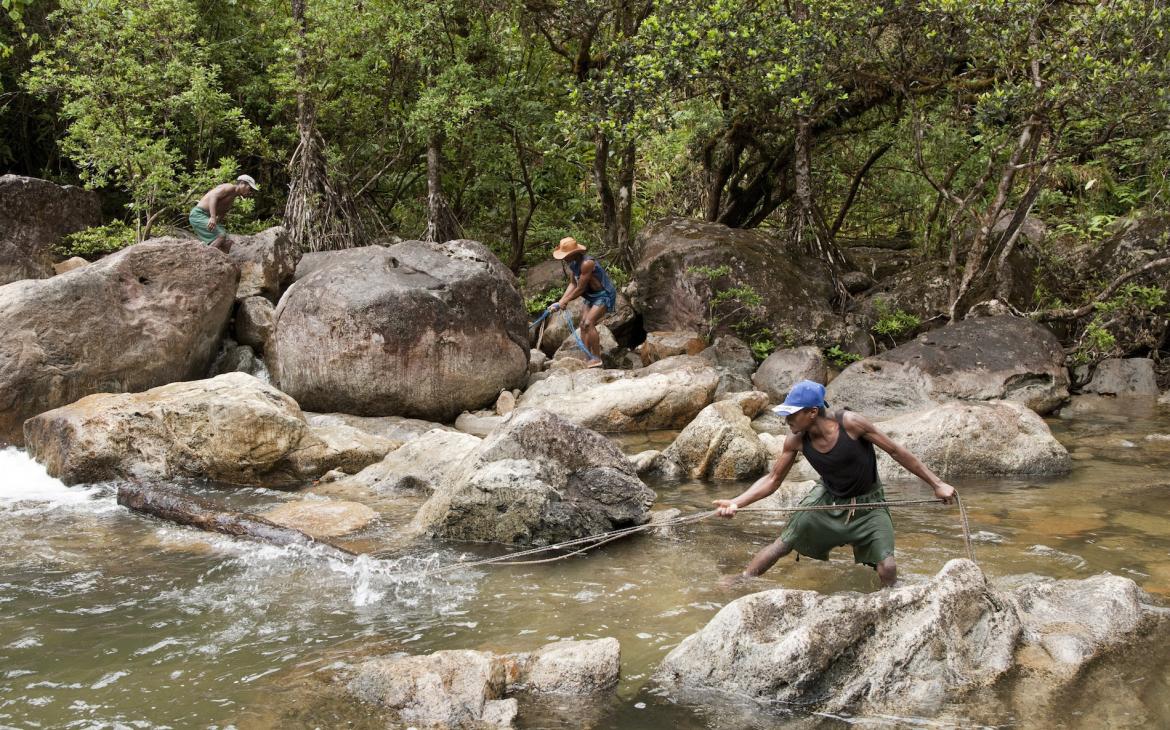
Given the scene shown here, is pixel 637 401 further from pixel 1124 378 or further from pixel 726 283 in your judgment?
pixel 1124 378

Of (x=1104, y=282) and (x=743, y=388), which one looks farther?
(x=1104, y=282)

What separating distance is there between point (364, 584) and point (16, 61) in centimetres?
1391

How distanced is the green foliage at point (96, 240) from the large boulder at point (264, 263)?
64.0 inches

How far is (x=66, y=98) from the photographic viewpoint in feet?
42.5

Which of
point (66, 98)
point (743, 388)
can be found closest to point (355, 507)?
point (743, 388)

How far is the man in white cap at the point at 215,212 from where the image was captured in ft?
39.4

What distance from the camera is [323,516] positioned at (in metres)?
6.98

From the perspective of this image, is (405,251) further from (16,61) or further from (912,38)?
(16,61)

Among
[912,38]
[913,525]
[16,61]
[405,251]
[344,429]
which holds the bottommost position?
[913,525]

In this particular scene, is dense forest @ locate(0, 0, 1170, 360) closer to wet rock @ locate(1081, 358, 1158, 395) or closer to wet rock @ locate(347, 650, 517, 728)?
wet rock @ locate(1081, 358, 1158, 395)

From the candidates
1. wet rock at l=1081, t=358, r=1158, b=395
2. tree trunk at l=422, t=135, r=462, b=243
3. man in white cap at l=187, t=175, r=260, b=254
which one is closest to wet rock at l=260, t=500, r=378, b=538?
man in white cap at l=187, t=175, r=260, b=254

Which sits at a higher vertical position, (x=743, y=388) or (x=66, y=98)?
(x=66, y=98)

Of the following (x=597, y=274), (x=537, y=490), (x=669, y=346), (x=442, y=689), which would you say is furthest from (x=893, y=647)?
(x=669, y=346)

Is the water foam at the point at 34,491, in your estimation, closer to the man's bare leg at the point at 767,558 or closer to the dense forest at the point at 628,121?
the dense forest at the point at 628,121
